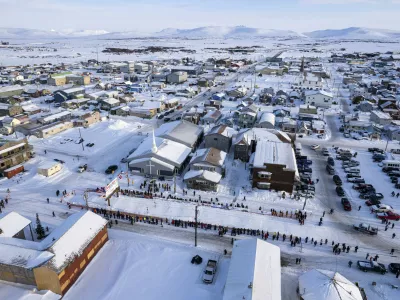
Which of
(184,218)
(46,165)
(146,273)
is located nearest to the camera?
(146,273)

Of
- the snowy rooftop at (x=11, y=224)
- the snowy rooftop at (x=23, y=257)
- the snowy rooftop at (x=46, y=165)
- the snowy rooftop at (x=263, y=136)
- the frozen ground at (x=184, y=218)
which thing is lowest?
the frozen ground at (x=184, y=218)

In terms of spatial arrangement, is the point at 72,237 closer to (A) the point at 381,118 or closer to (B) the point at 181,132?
(B) the point at 181,132

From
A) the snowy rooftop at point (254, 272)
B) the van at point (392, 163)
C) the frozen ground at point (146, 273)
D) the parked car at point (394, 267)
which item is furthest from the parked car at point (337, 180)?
the frozen ground at point (146, 273)

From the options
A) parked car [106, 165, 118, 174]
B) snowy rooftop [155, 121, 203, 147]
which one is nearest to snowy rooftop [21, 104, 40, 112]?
snowy rooftop [155, 121, 203, 147]

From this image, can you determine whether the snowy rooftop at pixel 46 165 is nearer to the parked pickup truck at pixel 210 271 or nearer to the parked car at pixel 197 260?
the parked car at pixel 197 260

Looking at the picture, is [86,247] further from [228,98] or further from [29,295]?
[228,98]

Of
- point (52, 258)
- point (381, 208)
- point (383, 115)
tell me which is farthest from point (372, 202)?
point (383, 115)

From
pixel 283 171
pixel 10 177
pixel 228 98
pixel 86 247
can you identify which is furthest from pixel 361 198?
pixel 228 98
